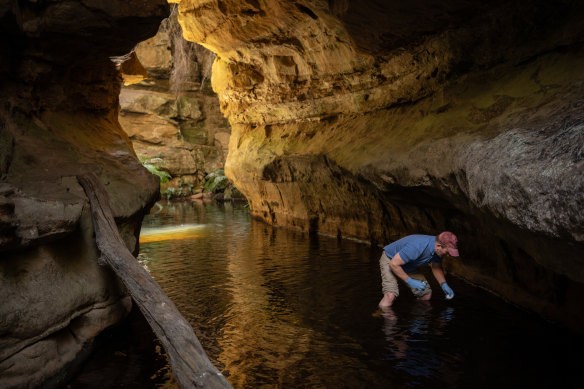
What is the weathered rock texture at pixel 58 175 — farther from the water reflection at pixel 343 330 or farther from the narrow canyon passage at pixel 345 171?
the water reflection at pixel 343 330

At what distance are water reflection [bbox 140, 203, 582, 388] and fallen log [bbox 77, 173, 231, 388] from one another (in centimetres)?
85

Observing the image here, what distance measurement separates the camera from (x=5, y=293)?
3613mm

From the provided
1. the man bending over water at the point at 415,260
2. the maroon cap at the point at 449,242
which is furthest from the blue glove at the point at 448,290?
the maroon cap at the point at 449,242

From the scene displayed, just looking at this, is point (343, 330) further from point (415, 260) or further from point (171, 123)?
point (171, 123)

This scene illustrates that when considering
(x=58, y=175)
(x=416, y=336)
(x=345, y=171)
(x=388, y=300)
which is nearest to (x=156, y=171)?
(x=345, y=171)

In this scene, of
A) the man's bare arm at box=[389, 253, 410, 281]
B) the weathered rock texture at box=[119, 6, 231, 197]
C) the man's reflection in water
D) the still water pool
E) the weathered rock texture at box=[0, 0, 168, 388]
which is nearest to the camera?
the weathered rock texture at box=[0, 0, 168, 388]

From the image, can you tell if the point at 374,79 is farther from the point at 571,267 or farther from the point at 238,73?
the point at 571,267

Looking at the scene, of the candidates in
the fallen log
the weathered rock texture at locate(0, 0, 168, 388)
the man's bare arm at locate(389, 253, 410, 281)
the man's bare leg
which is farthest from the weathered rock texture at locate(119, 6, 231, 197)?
the man's bare arm at locate(389, 253, 410, 281)

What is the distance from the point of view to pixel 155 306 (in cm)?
389

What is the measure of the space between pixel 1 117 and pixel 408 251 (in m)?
5.22

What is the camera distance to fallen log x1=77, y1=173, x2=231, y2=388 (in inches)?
120

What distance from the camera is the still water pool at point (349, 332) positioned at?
395 centimetres

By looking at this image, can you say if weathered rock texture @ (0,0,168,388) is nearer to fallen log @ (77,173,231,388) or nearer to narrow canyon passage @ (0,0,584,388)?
narrow canyon passage @ (0,0,584,388)

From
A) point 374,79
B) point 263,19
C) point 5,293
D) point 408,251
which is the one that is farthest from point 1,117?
point 374,79
